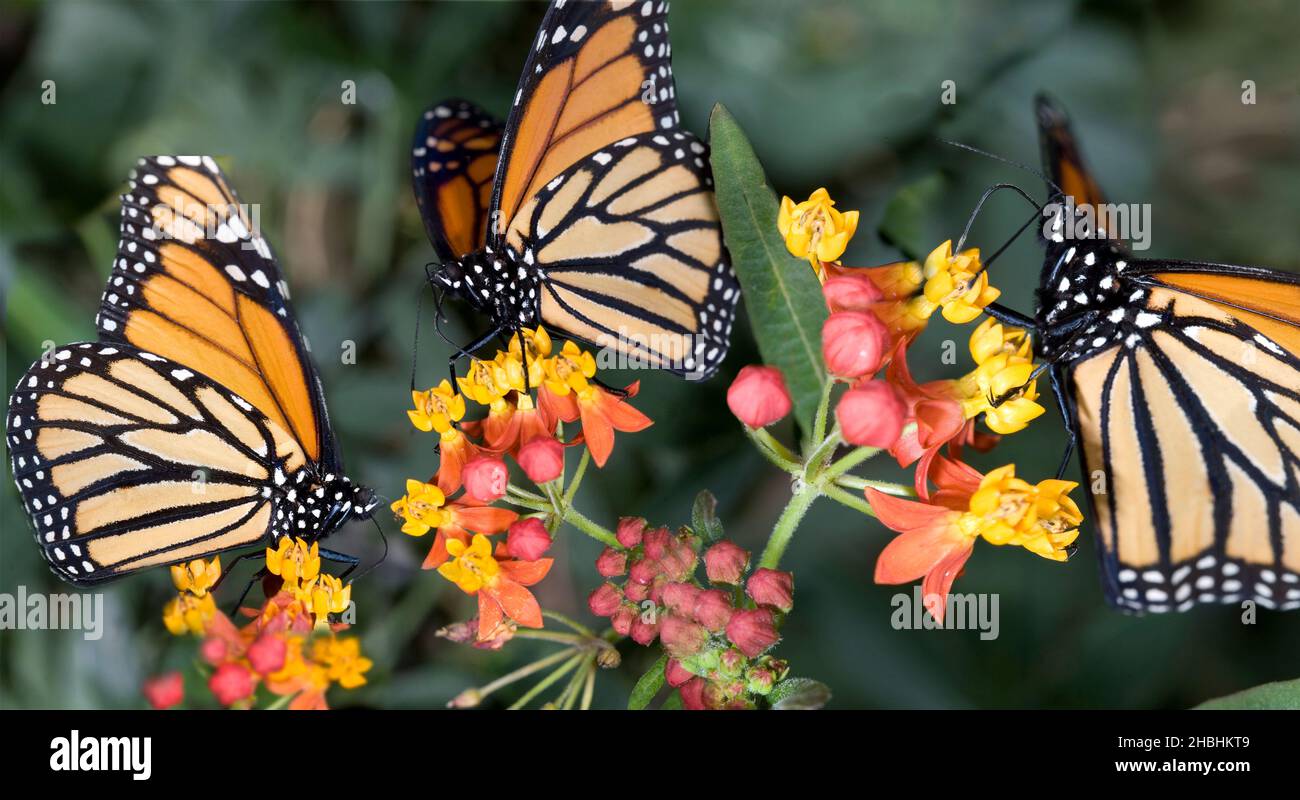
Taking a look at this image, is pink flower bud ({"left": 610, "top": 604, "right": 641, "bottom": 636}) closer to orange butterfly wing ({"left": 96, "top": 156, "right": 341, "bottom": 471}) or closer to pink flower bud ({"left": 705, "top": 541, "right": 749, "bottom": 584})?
pink flower bud ({"left": 705, "top": 541, "right": 749, "bottom": 584})

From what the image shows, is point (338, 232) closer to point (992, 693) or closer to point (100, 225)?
point (100, 225)

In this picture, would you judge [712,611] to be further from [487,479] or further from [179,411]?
[179,411]

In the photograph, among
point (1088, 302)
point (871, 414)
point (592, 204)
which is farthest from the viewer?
point (592, 204)

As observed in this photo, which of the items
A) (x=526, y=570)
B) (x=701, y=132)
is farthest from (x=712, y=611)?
(x=701, y=132)

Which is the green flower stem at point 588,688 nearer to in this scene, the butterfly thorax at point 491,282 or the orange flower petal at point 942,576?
the orange flower petal at point 942,576

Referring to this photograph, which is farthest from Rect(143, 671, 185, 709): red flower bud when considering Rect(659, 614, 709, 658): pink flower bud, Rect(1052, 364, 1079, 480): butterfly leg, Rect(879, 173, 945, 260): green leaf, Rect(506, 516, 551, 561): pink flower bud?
Rect(1052, 364, 1079, 480): butterfly leg

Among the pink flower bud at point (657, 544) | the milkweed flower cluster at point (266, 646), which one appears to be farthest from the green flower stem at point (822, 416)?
the milkweed flower cluster at point (266, 646)
